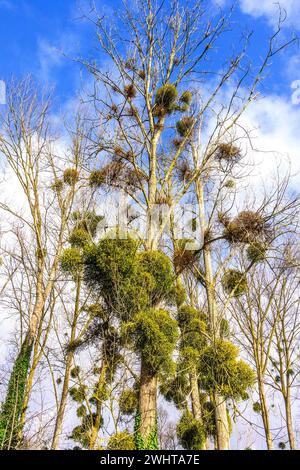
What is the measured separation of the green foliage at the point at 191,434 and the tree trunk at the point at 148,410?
323cm

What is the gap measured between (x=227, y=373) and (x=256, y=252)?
8.57 ft

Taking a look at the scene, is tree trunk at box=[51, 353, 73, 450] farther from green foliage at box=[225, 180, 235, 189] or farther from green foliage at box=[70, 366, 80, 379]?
green foliage at box=[225, 180, 235, 189]

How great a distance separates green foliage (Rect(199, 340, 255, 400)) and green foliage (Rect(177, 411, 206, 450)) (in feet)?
6.95

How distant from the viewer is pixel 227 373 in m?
7.27

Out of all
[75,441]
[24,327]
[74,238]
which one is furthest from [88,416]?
[74,238]

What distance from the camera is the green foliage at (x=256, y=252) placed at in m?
7.94

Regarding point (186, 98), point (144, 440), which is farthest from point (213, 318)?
point (186, 98)

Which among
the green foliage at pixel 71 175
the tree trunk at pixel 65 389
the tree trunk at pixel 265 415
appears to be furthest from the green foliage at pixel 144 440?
the green foliage at pixel 71 175

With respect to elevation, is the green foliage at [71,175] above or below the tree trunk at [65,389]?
above

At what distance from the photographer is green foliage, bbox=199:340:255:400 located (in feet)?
24.2

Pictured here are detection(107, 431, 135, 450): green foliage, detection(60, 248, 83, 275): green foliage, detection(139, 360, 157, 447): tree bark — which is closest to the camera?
detection(139, 360, 157, 447): tree bark

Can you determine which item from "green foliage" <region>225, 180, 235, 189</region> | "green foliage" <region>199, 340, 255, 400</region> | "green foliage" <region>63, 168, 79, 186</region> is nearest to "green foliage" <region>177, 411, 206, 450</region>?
"green foliage" <region>199, 340, 255, 400</region>

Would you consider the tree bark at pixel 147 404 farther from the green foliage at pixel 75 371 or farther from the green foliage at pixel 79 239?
the green foliage at pixel 75 371
